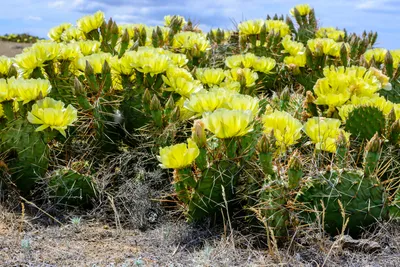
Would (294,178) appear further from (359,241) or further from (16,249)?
(16,249)

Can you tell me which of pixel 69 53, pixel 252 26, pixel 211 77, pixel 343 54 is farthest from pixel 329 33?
pixel 69 53

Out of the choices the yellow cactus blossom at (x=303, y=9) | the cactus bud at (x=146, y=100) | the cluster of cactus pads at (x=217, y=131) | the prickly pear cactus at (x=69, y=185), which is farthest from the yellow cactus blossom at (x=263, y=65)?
the yellow cactus blossom at (x=303, y=9)

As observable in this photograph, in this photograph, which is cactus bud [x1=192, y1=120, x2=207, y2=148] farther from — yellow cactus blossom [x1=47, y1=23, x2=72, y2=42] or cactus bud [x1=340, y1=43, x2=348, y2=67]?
yellow cactus blossom [x1=47, y1=23, x2=72, y2=42]

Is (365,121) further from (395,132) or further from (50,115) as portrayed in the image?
(50,115)

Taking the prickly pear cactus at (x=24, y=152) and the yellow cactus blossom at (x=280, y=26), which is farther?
the yellow cactus blossom at (x=280, y=26)

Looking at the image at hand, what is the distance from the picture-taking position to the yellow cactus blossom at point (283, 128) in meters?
2.41

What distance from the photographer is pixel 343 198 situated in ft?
7.63

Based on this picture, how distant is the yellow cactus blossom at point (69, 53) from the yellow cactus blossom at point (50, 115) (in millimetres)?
605

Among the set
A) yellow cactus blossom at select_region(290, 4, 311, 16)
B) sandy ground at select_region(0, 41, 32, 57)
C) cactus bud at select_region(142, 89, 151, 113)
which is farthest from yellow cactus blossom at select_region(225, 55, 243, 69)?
sandy ground at select_region(0, 41, 32, 57)

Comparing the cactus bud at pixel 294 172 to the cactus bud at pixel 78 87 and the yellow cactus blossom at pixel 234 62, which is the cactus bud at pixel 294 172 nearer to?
the cactus bud at pixel 78 87

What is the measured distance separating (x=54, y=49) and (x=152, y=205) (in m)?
1.04

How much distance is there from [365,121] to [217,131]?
86 centimetres

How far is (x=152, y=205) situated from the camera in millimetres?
2766

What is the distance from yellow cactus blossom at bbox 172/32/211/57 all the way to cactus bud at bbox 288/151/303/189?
5.90ft
